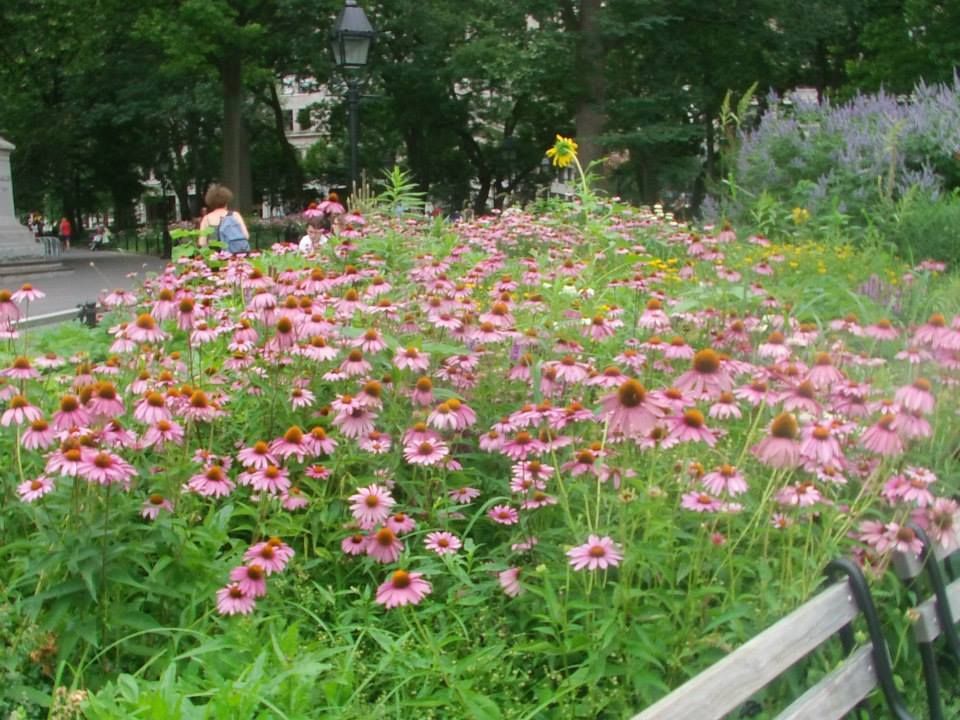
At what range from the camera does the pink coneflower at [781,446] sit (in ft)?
8.37

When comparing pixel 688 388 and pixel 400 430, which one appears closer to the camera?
pixel 688 388

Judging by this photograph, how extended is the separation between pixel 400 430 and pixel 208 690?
43.1 inches

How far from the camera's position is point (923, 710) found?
3219 mm

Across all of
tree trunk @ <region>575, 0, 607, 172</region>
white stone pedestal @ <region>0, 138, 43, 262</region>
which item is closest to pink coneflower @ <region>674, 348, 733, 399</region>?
tree trunk @ <region>575, 0, 607, 172</region>

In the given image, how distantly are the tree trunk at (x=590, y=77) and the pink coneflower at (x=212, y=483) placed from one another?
20727mm

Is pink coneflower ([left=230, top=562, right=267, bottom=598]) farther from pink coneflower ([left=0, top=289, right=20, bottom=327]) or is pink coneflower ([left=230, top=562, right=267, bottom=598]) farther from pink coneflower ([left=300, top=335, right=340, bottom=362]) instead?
pink coneflower ([left=0, top=289, right=20, bottom=327])

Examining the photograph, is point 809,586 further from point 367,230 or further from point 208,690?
point 367,230

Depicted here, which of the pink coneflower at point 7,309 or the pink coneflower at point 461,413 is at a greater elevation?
the pink coneflower at point 7,309

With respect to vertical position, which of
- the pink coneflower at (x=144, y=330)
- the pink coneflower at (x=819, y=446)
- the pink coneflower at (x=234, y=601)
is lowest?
the pink coneflower at (x=234, y=601)

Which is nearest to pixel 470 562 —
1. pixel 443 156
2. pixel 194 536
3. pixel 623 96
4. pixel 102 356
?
pixel 194 536

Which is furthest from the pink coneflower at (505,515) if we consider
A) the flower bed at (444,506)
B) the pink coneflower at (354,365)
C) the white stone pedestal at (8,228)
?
the white stone pedestal at (8,228)

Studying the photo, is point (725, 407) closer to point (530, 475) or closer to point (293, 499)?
point (530, 475)

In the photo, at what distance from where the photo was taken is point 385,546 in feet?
9.77

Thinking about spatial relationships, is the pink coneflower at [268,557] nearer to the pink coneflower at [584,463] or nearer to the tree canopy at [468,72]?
the pink coneflower at [584,463]
